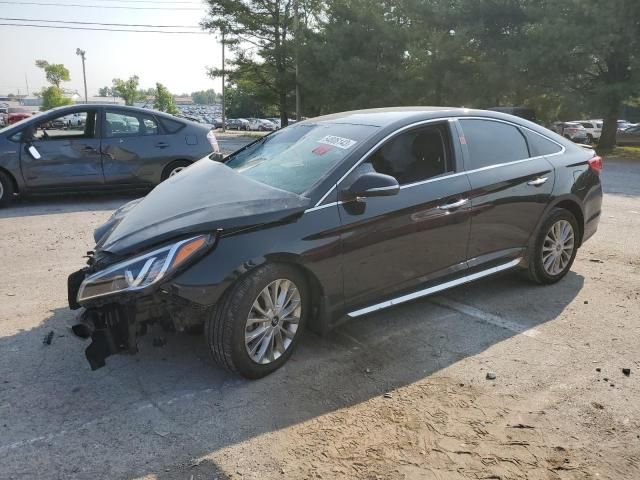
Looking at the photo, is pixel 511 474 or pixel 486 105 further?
pixel 486 105

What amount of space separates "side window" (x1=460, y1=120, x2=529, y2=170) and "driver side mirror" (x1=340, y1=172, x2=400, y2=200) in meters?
1.02

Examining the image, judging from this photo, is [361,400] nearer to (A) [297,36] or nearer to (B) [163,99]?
(A) [297,36]

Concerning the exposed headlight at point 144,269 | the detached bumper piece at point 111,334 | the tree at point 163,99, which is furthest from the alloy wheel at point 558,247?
the tree at point 163,99

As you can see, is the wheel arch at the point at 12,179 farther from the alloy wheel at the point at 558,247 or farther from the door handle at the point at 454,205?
the alloy wheel at the point at 558,247

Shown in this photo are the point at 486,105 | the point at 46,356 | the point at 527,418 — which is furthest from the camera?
the point at 486,105

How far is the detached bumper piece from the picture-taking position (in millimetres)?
3027

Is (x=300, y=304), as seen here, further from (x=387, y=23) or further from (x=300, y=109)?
(x=300, y=109)

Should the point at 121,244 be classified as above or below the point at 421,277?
above

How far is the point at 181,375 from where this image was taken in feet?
11.3

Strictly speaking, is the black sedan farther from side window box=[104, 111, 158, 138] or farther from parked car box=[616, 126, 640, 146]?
parked car box=[616, 126, 640, 146]

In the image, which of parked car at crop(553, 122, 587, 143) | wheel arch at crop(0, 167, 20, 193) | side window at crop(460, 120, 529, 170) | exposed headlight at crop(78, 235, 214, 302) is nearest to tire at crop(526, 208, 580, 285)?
side window at crop(460, 120, 529, 170)

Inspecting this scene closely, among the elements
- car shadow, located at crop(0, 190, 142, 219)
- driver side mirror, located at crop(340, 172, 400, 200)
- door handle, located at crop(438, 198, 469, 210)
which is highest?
driver side mirror, located at crop(340, 172, 400, 200)

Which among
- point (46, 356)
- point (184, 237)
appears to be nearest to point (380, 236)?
point (184, 237)

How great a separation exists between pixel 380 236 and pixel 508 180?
4.70 ft
